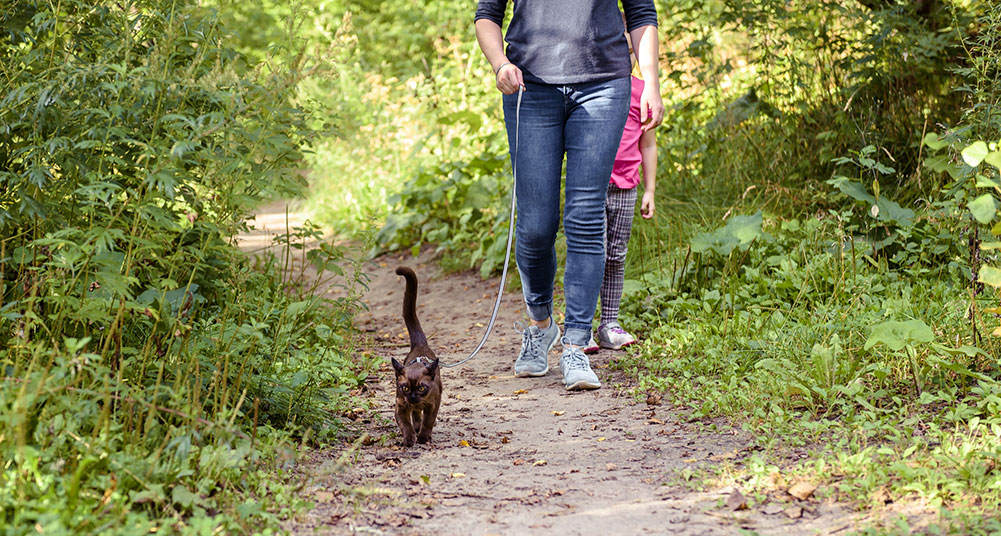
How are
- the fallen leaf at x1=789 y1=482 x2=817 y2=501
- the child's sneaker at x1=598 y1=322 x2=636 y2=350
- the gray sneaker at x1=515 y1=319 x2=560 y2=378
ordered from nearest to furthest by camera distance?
the fallen leaf at x1=789 y1=482 x2=817 y2=501
the gray sneaker at x1=515 y1=319 x2=560 y2=378
the child's sneaker at x1=598 y1=322 x2=636 y2=350

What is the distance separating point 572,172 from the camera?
3922mm

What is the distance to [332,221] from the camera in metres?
10.3

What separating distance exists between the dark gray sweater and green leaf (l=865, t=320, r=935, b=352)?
1.50 metres

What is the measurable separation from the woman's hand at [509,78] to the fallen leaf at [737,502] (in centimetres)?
195

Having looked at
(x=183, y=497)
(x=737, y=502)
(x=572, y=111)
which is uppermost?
(x=572, y=111)

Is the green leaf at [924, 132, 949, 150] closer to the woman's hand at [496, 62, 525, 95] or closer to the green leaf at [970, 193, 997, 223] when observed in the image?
the green leaf at [970, 193, 997, 223]

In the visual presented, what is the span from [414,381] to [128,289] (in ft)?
3.45

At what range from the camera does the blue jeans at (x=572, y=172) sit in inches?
151

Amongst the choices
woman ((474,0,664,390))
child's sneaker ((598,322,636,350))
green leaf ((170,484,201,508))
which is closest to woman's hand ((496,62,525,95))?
woman ((474,0,664,390))

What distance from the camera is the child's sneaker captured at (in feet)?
15.7

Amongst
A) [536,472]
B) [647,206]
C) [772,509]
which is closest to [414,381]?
[536,472]

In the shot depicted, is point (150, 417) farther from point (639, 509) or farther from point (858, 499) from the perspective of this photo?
point (858, 499)

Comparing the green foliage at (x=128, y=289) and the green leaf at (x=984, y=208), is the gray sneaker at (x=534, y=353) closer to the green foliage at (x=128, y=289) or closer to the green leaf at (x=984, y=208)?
the green foliage at (x=128, y=289)

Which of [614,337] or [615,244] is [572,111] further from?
[614,337]
